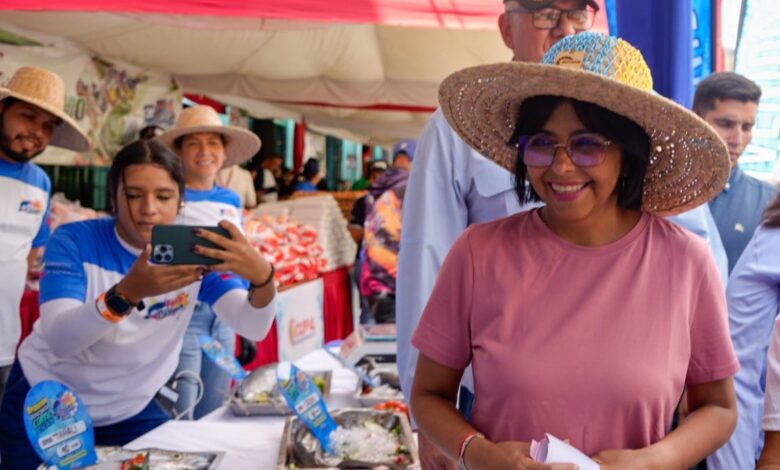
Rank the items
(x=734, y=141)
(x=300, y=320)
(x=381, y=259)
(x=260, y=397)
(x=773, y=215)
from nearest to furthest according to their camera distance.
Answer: (x=773, y=215) < (x=260, y=397) < (x=734, y=141) < (x=381, y=259) < (x=300, y=320)

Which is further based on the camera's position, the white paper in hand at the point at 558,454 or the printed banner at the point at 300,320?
the printed banner at the point at 300,320

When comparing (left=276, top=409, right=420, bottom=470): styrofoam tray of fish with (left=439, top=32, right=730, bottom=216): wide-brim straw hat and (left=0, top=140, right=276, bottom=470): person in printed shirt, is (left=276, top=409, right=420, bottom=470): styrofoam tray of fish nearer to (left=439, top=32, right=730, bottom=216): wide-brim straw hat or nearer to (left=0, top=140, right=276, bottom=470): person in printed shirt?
(left=0, top=140, right=276, bottom=470): person in printed shirt

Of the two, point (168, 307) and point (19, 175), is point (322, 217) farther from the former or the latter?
point (168, 307)

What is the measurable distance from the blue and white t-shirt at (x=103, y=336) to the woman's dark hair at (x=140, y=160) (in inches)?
4.0

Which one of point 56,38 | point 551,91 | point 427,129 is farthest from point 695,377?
point 56,38

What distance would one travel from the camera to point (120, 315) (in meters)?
1.79

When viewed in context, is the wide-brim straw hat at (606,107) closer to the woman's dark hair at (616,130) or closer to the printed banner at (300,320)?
the woman's dark hair at (616,130)

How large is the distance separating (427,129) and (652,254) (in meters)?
0.70

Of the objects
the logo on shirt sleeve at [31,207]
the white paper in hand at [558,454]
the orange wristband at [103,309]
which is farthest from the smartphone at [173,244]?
the logo on shirt sleeve at [31,207]

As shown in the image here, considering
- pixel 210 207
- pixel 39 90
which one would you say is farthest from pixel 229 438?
pixel 39 90

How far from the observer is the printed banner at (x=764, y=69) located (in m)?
2.50

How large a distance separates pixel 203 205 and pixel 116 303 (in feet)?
4.32

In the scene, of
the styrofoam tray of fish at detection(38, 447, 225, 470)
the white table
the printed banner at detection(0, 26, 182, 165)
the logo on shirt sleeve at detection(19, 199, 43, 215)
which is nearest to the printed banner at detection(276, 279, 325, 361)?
the logo on shirt sleeve at detection(19, 199, 43, 215)

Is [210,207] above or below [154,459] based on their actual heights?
above
